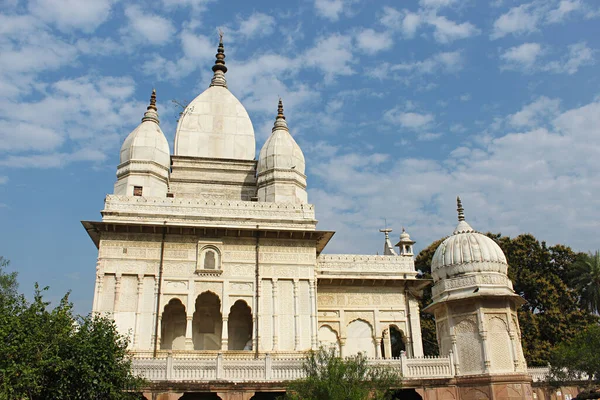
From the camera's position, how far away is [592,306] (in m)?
33.1

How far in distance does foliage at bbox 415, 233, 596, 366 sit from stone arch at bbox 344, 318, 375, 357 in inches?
390

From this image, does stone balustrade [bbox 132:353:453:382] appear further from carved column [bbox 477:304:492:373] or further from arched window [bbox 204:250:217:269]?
arched window [bbox 204:250:217:269]

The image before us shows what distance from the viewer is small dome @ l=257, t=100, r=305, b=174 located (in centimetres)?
2553

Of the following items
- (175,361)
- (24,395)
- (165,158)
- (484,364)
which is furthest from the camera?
(165,158)

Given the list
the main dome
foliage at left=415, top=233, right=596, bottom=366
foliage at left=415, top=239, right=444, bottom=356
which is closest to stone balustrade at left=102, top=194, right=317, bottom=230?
the main dome

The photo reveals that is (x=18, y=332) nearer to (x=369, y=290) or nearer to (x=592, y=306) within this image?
(x=369, y=290)

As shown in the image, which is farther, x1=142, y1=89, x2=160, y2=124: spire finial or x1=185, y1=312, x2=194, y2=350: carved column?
x1=142, y1=89, x2=160, y2=124: spire finial

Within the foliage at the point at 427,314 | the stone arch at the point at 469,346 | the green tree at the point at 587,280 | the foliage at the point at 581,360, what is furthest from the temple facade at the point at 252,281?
the green tree at the point at 587,280

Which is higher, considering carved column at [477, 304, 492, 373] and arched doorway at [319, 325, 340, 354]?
arched doorway at [319, 325, 340, 354]

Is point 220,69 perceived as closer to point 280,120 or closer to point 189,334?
point 280,120

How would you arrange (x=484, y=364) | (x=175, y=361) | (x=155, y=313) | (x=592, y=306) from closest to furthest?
(x=175, y=361) < (x=484, y=364) < (x=155, y=313) < (x=592, y=306)

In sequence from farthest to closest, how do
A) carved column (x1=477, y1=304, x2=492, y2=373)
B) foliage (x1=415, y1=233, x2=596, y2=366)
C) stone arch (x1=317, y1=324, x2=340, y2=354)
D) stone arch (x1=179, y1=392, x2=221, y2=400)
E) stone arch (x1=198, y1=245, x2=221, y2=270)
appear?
foliage (x1=415, y1=233, x2=596, y2=366) → stone arch (x1=317, y1=324, x2=340, y2=354) → stone arch (x1=198, y1=245, x2=221, y2=270) → carved column (x1=477, y1=304, x2=492, y2=373) → stone arch (x1=179, y1=392, x2=221, y2=400)

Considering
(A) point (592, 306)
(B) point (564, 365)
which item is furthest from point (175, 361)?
(A) point (592, 306)

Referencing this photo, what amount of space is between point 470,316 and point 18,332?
13112 millimetres
